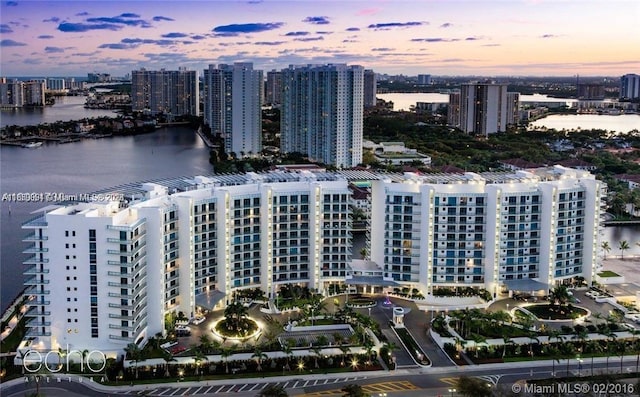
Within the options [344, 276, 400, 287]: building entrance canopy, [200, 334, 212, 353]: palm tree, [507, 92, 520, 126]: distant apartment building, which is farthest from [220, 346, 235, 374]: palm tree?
[507, 92, 520, 126]: distant apartment building

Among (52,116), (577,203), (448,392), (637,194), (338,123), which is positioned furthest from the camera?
(52,116)

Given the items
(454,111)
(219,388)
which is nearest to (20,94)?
(454,111)

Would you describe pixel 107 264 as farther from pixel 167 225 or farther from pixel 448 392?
pixel 448 392

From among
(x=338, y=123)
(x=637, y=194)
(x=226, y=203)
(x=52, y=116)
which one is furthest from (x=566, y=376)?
(x=52, y=116)

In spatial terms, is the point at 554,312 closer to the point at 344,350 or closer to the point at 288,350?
the point at 344,350

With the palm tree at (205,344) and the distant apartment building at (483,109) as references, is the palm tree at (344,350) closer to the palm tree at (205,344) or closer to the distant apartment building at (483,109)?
the palm tree at (205,344)

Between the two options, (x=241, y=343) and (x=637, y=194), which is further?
(x=637, y=194)
